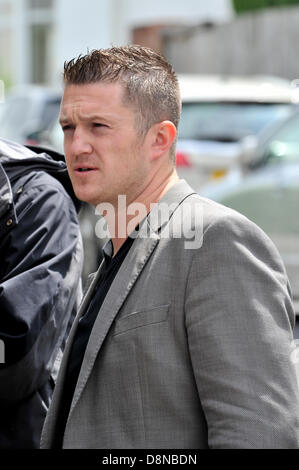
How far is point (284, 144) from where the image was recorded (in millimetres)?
8094

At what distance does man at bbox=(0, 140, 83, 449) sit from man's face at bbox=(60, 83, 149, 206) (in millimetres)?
464

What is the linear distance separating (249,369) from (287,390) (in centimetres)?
9

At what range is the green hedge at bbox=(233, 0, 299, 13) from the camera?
2448cm

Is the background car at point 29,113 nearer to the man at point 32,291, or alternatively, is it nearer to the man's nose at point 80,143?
the man at point 32,291

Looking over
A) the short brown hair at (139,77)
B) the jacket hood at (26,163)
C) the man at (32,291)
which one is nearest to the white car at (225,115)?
the jacket hood at (26,163)

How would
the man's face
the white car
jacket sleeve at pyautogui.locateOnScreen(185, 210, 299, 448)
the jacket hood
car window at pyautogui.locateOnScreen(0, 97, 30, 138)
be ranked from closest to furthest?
jacket sleeve at pyautogui.locateOnScreen(185, 210, 299, 448) → the man's face → the jacket hood → the white car → car window at pyautogui.locateOnScreen(0, 97, 30, 138)

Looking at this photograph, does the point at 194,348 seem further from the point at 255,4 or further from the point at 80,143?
the point at 255,4

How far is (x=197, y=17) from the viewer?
27.6 metres

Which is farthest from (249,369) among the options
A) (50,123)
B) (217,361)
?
(50,123)

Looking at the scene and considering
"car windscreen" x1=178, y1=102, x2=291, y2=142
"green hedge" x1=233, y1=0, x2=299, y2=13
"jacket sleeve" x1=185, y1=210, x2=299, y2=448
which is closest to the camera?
"jacket sleeve" x1=185, y1=210, x2=299, y2=448

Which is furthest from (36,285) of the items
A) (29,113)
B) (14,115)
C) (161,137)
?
(14,115)

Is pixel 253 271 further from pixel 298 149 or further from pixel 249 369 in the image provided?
pixel 298 149

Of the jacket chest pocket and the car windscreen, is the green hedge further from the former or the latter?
the jacket chest pocket

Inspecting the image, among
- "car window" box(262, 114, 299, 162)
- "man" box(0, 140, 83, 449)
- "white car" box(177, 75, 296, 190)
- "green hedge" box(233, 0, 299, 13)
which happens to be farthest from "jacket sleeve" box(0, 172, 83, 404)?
"green hedge" box(233, 0, 299, 13)
